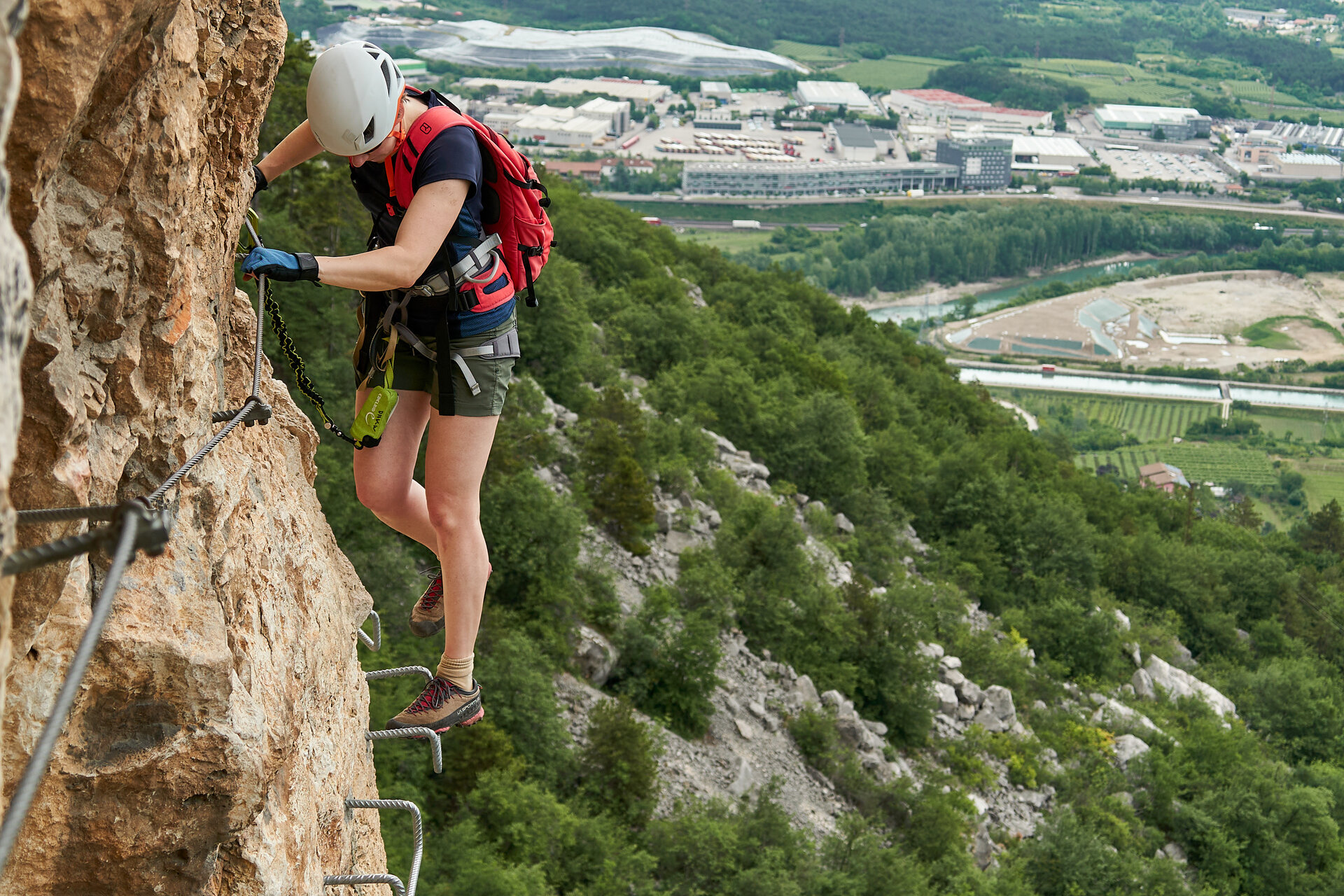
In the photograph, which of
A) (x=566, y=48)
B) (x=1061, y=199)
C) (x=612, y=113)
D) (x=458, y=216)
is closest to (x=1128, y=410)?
(x=1061, y=199)

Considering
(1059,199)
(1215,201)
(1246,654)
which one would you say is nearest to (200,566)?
(1246,654)

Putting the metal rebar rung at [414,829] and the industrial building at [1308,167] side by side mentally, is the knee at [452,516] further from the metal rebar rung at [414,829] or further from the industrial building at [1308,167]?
the industrial building at [1308,167]

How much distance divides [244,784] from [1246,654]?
42062 millimetres

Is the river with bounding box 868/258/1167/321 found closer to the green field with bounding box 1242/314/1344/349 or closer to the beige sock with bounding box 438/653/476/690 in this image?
the green field with bounding box 1242/314/1344/349

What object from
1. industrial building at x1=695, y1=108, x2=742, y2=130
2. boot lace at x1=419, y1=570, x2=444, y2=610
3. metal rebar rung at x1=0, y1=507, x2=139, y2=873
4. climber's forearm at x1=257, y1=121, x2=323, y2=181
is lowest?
industrial building at x1=695, y1=108, x2=742, y2=130

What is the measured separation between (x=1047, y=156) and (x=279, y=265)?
137 metres

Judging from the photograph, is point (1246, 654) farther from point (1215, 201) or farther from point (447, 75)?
point (447, 75)

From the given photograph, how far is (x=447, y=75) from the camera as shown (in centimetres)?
13075

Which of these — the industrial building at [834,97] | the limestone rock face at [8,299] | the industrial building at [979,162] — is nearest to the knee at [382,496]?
the limestone rock face at [8,299]

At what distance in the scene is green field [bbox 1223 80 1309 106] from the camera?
164 meters

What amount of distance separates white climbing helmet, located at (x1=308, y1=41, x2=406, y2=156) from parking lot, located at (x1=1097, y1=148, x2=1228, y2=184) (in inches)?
5288

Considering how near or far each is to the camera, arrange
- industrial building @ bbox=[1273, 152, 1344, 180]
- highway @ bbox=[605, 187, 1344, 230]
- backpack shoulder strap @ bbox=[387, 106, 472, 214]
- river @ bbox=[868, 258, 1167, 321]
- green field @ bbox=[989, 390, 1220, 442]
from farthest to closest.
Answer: industrial building @ bbox=[1273, 152, 1344, 180] → highway @ bbox=[605, 187, 1344, 230] → river @ bbox=[868, 258, 1167, 321] → green field @ bbox=[989, 390, 1220, 442] → backpack shoulder strap @ bbox=[387, 106, 472, 214]

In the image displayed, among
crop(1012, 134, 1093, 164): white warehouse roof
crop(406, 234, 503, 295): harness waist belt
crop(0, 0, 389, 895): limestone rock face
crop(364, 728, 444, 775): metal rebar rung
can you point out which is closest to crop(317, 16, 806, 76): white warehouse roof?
crop(1012, 134, 1093, 164): white warehouse roof

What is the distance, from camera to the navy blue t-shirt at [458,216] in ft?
13.3
